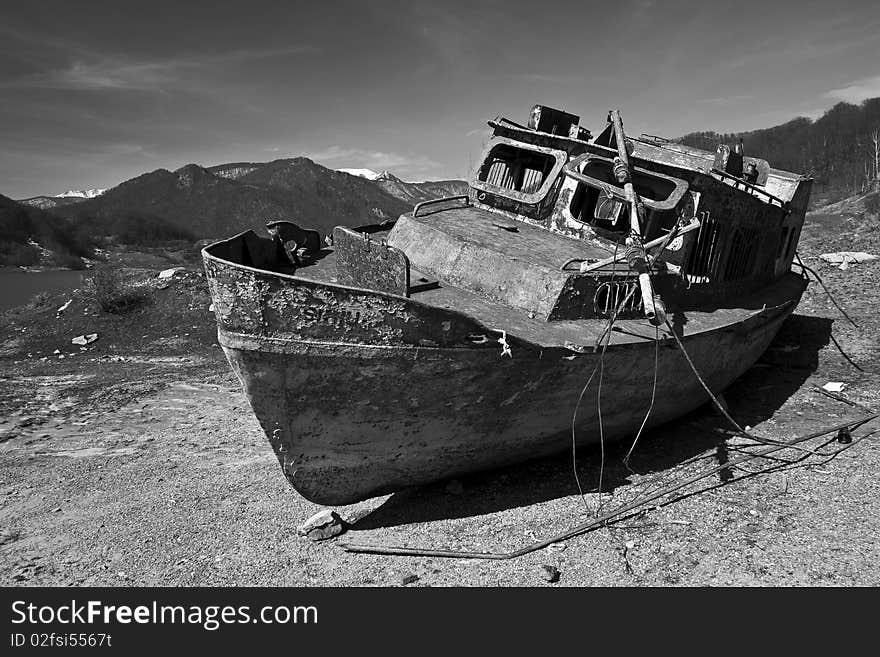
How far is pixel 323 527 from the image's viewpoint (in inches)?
192

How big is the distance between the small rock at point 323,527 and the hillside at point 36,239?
76.3 ft

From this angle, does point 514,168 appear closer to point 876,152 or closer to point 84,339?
point 84,339

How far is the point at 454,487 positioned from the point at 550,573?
59.3 inches

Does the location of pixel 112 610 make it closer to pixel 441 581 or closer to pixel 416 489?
pixel 441 581

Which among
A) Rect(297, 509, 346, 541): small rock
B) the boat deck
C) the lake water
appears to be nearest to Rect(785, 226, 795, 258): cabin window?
the boat deck

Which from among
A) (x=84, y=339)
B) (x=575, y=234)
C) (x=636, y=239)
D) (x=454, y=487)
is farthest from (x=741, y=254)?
(x=84, y=339)

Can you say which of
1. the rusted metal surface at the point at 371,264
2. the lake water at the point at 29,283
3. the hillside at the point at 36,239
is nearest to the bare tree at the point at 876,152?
the rusted metal surface at the point at 371,264

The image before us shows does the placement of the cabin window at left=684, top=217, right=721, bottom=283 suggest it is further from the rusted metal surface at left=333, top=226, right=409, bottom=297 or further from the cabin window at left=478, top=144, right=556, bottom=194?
the rusted metal surface at left=333, top=226, right=409, bottom=297

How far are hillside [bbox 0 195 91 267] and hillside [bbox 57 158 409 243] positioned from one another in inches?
94.6

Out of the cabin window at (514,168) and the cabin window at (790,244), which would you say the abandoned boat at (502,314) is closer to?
the cabin window at (514,168)

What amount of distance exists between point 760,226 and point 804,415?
2605mm

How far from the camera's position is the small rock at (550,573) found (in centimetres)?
409

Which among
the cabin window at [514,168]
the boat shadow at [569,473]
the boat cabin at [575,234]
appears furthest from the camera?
the cabin window at [514,168]

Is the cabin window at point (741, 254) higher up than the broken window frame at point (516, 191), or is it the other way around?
the broken window frame at point (516, 191)
